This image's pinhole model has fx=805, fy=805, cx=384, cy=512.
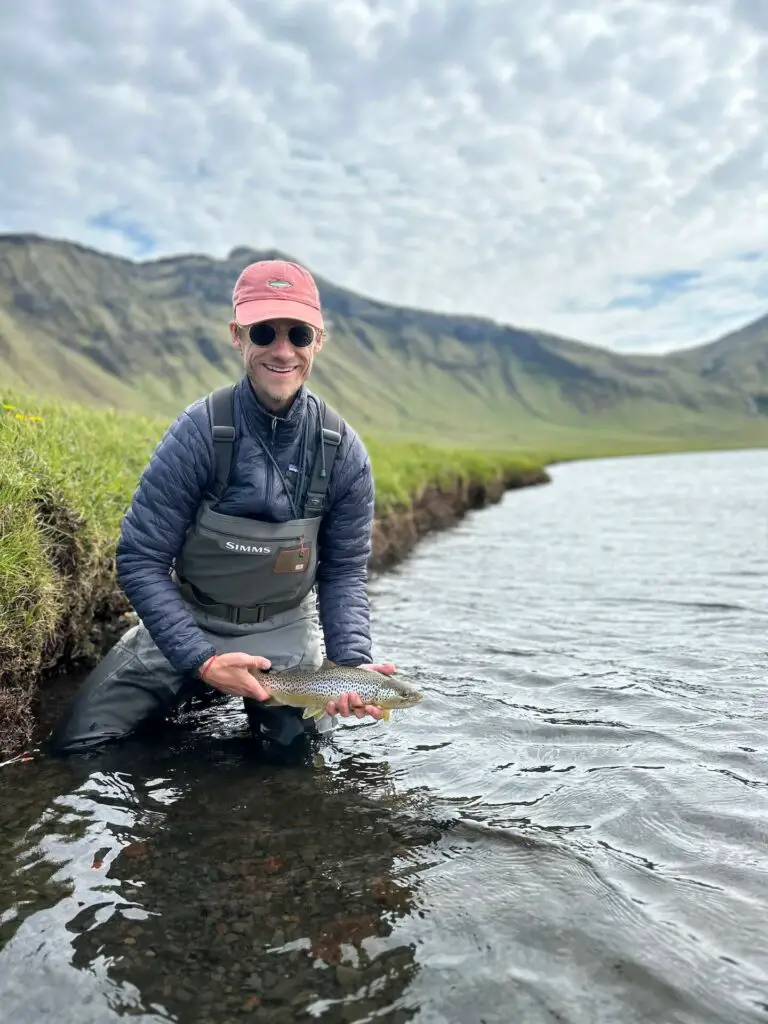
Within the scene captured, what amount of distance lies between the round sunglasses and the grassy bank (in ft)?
8.51

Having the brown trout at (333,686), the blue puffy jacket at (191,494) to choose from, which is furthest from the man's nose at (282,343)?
the brown trout at (333,686)

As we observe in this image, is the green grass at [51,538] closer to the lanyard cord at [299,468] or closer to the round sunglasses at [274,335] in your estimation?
the lanyard cord at [299,468]

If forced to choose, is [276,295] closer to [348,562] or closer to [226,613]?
[348,562]

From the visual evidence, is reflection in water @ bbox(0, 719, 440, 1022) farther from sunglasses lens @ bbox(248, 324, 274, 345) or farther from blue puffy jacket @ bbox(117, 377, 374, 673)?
sunglasses lens @ bbox(248, 324, 274, 345)

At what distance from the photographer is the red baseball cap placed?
18.4 feet

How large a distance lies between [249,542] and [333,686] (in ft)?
4.04

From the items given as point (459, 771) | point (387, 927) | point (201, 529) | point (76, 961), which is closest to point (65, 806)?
point (76, 961)

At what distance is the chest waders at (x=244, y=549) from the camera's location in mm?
5895

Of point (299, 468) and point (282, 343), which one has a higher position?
point (282, 343)

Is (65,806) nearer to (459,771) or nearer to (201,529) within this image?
(201,529)

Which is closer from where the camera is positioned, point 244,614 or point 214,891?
point 214,891

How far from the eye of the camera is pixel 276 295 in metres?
5.69

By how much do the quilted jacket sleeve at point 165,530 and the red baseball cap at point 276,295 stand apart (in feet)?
2.68

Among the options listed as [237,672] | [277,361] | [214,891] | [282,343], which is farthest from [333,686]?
[282,343]
